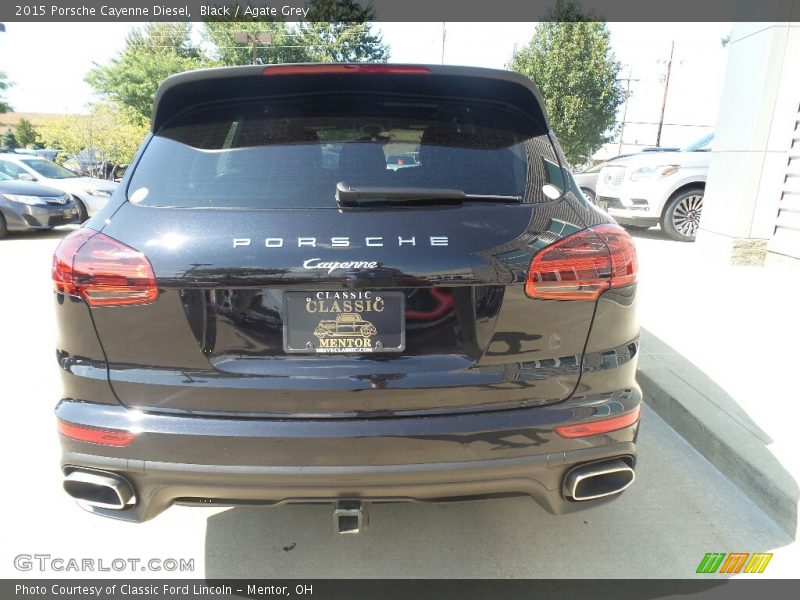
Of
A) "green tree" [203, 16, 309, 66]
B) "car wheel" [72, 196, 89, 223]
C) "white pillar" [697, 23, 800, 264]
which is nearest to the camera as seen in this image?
"white pillar" [697, 23, 800, 264]

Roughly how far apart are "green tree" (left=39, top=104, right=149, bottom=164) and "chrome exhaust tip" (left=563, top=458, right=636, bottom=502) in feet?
87.3

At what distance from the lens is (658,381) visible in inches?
146

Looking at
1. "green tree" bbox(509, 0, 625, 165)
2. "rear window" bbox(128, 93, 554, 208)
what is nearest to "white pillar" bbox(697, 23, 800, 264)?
"rear window" bbox(128, 93, 554, 208)

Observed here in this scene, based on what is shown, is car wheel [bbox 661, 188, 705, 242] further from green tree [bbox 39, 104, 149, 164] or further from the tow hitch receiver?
green tree [bbox 39, 104, 149, 164]

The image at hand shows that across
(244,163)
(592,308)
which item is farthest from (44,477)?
(592,308)

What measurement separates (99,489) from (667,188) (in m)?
10.1

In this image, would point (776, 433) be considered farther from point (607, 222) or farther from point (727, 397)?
point (607, 222)

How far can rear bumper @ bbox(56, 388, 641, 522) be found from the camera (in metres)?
1.72

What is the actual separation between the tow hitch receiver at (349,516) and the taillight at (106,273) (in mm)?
915

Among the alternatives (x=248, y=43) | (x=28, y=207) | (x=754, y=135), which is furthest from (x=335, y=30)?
(x=754, y=135)

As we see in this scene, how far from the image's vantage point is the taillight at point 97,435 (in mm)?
1752

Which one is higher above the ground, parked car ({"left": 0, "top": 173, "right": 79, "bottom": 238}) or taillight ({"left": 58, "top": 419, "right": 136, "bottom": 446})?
taillight ({"left": 58, "top": 419, "right": 136, "bottom": 446})

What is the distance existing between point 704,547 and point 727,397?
141cm

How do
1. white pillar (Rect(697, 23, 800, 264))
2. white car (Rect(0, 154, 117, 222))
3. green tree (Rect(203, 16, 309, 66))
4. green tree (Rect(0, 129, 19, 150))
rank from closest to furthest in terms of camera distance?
white pillar (Rect(697, 23, 800, 264)) → white car (Rect(0, 154, 117, 222)) → green tree (Rect(203, 16, 309, 66)) → green tree (Rect(0, 129, 19, 150))
